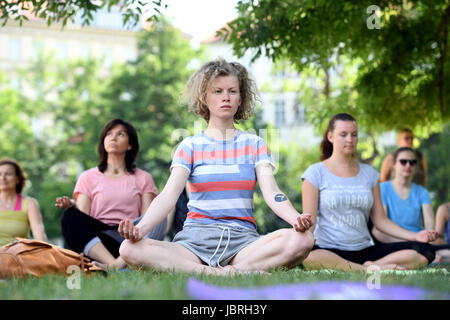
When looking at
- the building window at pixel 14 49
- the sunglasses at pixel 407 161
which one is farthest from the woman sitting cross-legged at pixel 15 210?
the building window at pixel 14 49

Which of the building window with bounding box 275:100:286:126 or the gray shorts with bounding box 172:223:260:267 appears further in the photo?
the building window with bounding box 275:100:286:126

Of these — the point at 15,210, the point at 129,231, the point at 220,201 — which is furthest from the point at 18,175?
the point at 129,231

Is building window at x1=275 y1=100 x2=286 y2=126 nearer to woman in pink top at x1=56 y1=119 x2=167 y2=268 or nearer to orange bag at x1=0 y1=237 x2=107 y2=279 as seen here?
woman in pink top at x1=56 y1=119 x2=167 y2=268

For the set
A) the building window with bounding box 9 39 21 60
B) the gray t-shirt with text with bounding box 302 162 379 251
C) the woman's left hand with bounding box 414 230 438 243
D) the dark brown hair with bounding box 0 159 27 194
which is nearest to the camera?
the woman's left hand with bounding box 414 230 438 243

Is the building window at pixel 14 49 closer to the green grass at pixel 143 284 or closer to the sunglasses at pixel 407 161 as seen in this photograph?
the sunglasses at pixel 407 161

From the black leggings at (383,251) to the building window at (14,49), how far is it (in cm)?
5461

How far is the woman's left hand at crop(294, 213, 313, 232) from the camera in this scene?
13.5ft

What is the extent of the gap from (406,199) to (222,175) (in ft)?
13.6

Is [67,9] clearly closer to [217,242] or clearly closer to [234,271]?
[217,242]

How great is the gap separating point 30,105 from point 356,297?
3505 centimetres

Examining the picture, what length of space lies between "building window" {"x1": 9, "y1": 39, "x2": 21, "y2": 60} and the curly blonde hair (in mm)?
54941

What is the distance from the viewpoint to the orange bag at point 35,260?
14.4ft

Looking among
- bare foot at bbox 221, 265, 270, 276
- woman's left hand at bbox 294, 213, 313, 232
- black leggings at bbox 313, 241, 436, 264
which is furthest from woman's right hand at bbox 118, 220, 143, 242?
black leggings at bbox 313, 241, 436, 264

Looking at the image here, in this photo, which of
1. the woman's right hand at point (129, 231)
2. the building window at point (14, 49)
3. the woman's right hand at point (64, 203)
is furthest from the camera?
the building window at point (14, 49)
